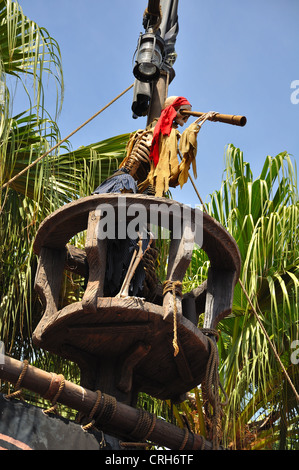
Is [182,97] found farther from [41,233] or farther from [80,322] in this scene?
[80,322]

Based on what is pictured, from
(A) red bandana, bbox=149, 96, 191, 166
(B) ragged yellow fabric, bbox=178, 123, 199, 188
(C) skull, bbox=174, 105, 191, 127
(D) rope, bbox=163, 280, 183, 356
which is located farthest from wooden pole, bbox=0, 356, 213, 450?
(C) skull, bbox=174, 105, 191, 127

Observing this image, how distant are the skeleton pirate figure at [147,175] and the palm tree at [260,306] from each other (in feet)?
5.90

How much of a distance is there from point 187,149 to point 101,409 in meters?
1.55

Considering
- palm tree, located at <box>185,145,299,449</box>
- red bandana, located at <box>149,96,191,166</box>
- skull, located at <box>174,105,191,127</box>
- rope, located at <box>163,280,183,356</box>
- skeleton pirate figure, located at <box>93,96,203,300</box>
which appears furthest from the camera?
palm tree, located at <box>185,145,299,449</box>

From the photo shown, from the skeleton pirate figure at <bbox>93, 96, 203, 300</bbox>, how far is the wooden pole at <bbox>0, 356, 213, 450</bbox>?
0.54 m

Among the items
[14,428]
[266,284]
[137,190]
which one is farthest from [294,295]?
[14,428]

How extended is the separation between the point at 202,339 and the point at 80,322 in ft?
2.08

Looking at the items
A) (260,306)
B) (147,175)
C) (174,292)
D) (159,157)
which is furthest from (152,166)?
(260,306)

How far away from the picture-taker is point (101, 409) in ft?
11.9

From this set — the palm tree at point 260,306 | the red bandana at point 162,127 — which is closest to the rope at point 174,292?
the red bandana at point 162,127

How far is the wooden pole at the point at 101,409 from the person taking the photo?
3480 mm

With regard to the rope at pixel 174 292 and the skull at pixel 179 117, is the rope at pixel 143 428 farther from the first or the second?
the skull at pixel 179 117

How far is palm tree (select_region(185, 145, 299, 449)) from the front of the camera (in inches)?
234

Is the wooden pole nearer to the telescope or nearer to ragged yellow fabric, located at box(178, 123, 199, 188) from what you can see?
ragged yellow fabric, located at box(178, 123, 199, 188)
